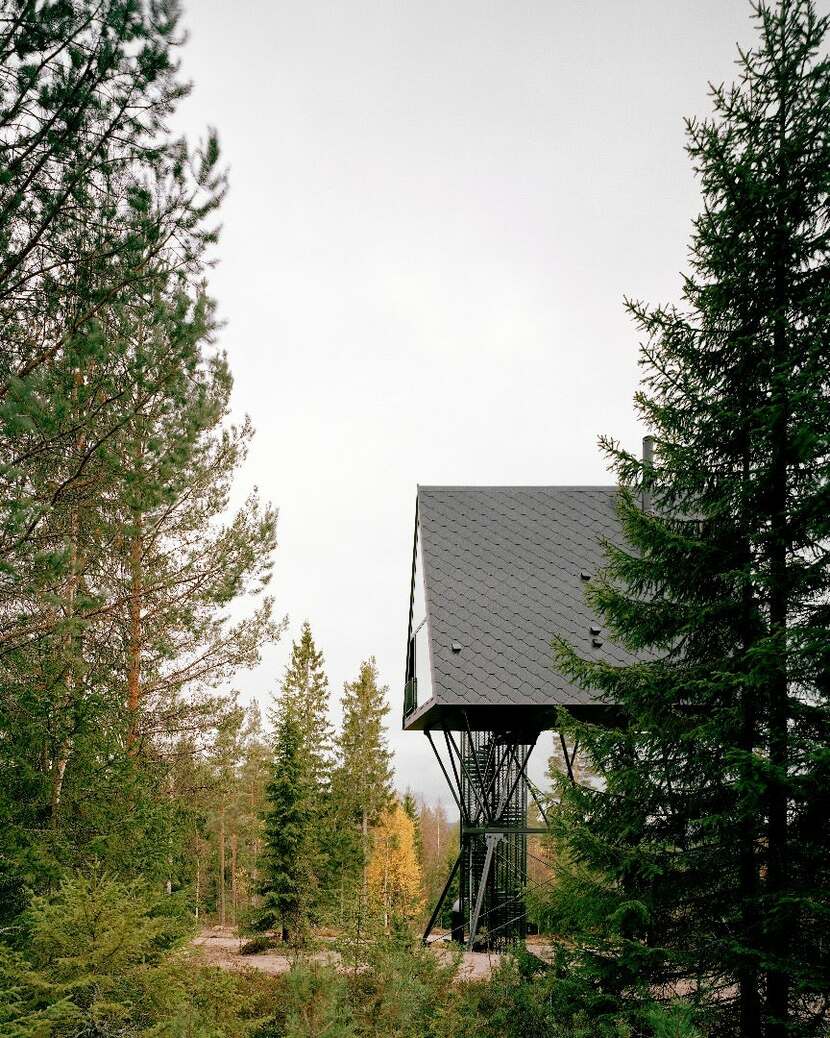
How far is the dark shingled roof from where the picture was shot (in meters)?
10.6

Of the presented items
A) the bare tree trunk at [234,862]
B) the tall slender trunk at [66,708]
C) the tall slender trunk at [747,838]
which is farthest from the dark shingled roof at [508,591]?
the bare tree trunk at [234,862]

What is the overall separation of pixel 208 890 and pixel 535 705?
31929mm

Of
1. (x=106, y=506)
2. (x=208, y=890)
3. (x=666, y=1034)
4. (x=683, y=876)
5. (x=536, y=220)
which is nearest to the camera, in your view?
(x=666, y=1034)

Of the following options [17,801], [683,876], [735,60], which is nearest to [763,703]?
[683,876]

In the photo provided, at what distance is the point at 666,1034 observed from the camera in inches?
146

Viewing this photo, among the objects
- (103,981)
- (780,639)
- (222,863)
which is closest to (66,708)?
(103,981)

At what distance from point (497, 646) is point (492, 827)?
102 inches

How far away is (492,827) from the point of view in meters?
10.6

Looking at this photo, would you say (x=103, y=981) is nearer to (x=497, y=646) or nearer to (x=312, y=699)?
(x=497, y=646)

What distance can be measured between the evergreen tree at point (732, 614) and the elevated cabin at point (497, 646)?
457 centimetres

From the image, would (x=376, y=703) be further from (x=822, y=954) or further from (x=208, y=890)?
(x=822, y=954)

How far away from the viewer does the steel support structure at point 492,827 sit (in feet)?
35.1

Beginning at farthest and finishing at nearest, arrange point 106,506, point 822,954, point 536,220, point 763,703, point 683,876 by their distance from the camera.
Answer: point 536,220 < point 106,506 < point 683,876 < point 763,703 < point 822,954

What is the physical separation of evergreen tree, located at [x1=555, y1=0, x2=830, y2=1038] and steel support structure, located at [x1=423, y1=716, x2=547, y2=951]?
502cm
